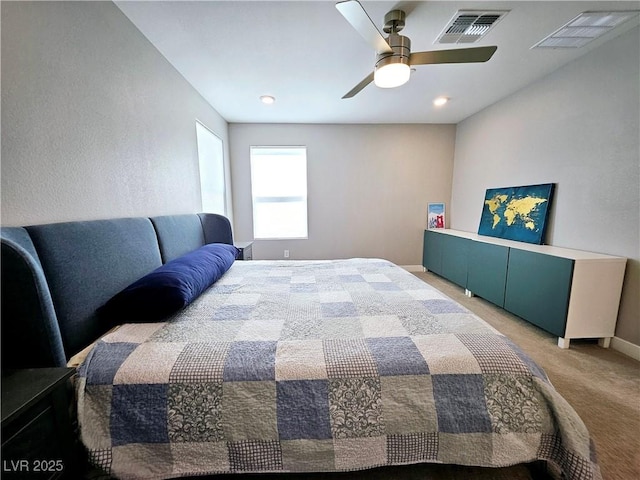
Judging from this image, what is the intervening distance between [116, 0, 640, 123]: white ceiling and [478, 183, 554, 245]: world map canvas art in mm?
1160

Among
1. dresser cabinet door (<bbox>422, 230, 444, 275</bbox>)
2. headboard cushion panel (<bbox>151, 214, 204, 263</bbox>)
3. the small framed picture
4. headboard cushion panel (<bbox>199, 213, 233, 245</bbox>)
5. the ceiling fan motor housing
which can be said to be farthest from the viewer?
the small framed picture

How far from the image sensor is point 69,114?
1220 millimetres

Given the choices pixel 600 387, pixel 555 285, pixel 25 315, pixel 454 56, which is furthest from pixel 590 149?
pixel 25 315

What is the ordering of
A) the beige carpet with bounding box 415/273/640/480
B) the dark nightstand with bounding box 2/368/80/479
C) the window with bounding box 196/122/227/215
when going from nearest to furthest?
the dark nightstand with bounding box 2/368/80/479 < the beige carpet with bounding box 415/273/640/480 < the window with bounding box 196/122/227/215

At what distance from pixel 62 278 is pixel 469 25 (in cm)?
282

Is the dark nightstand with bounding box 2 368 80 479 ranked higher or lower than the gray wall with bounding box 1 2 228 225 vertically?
lower

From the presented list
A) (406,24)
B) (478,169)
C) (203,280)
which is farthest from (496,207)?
(203,280)

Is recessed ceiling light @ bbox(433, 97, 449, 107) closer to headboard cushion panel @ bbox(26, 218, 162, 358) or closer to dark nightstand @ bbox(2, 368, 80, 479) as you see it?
headboard cushion panel @ bbox(26, 218, 162, 358)

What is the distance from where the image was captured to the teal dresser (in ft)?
6.24

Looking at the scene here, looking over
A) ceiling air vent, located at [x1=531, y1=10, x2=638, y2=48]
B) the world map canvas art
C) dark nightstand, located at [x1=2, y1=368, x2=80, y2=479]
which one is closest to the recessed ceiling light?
ceiling air vent, located at [x1=531, y1=10, x2=638, y2=48]

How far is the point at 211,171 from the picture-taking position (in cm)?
323

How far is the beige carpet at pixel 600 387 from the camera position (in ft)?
3.84

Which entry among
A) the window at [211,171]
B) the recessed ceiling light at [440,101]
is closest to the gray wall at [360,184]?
the window at [211,171]

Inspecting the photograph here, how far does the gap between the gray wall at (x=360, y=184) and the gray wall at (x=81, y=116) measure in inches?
73.3
